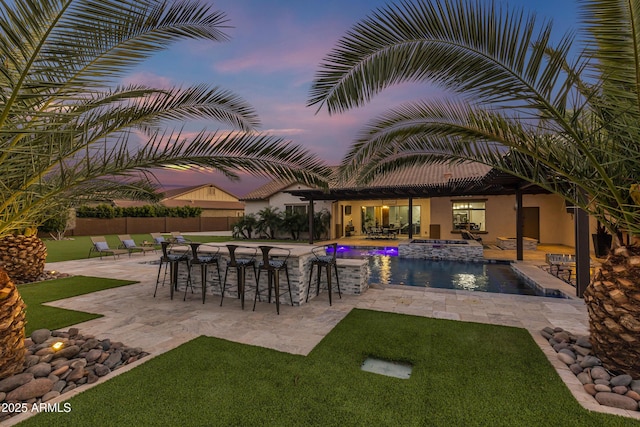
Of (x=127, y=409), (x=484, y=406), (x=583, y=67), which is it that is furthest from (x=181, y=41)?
(x=484, y=406)

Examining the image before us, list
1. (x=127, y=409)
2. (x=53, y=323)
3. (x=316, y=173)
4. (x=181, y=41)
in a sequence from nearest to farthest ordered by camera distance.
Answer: (x=127, y=409), (x=181, y=41), (x=316, y=173), (x=53, y=323)

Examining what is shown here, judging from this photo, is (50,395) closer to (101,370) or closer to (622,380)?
(101,370)

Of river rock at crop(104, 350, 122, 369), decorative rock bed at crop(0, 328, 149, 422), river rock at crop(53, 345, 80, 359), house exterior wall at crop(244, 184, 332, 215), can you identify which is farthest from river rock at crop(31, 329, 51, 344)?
house exterior wall at crop(244, 184, 332, 215)

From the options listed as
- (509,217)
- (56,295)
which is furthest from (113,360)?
(509,217)

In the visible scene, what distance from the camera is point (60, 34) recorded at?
2566 millimetres

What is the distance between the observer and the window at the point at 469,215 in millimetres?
18953

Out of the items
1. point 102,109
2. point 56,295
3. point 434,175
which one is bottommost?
point 56,295

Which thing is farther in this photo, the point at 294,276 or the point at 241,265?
the point at 294,276

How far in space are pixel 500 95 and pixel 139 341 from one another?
18.3 feet

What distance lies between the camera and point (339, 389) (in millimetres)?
3188

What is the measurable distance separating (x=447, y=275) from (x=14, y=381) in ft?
34.4

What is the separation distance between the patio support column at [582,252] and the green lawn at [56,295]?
32.4 feet

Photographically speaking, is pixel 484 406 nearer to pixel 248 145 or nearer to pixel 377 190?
pixel 248 145

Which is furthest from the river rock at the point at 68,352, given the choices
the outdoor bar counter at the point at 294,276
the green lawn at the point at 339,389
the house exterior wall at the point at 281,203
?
the house exterior wall at the point at 281,203
